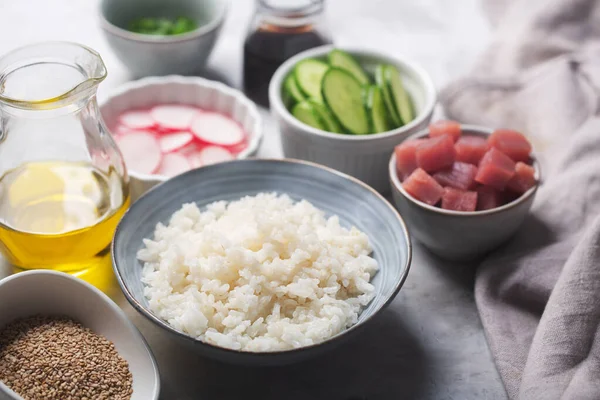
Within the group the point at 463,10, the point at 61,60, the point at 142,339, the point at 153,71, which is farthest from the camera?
the point at 463,10

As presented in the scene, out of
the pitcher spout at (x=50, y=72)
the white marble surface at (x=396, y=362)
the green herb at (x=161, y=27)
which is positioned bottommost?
the white marble surface at (x=396, y=362)

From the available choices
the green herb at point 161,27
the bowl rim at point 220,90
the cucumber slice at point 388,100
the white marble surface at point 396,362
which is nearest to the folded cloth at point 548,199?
the white marble surface at point 396,362

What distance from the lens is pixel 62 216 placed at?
5.47 ft

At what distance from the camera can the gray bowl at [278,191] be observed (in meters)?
1.43

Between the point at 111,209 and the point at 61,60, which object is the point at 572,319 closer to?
the point at 111,209

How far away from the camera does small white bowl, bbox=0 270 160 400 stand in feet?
4.85

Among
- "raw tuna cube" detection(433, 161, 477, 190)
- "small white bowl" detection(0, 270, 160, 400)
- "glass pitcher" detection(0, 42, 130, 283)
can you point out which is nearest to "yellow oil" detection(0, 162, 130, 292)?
"glass pitcher" detection(0, 42, 130, 283)

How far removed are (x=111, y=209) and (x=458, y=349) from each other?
32.8 inches

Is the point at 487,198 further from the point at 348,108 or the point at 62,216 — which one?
the point at 62,216

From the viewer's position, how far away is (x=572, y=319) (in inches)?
60.5

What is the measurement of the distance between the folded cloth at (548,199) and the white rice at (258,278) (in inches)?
13.6

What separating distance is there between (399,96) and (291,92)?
299mm

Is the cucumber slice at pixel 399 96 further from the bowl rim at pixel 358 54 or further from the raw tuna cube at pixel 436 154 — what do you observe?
the raw tuna cube at pixel 436 154

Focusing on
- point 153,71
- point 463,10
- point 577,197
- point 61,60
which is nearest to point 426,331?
point 577,197
